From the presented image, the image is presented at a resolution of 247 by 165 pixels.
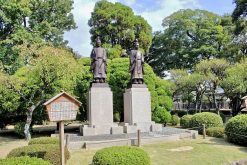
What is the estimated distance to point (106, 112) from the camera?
664 inches

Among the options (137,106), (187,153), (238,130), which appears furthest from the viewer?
Result: (137,106)

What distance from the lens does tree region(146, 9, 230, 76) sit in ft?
106

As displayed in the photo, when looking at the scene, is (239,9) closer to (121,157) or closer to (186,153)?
(186,153)

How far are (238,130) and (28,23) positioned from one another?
17935mm

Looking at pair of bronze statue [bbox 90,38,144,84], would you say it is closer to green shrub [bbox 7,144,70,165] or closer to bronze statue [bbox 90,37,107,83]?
bronze statue [bbox 90,37,107,83]

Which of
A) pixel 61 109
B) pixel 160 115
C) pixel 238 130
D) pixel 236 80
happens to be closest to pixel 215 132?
pixel 238 130

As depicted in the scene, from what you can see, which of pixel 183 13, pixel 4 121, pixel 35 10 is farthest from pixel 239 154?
pixel 183 13

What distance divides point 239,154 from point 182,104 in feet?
87.8

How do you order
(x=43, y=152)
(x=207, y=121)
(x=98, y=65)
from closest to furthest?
(x=43, y=152) → (x=98, y=65) → (x=207, y=121)

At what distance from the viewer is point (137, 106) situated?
17.3m

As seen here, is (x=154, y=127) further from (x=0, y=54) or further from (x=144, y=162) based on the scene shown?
(x=0, y=54)

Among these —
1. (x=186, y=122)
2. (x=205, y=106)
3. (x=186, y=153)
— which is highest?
(x=205, y=106)

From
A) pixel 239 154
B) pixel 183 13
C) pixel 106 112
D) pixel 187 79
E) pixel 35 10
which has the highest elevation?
pixel 183 13

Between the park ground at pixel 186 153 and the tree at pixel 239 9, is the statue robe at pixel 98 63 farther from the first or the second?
the tree at pixel 239 9
